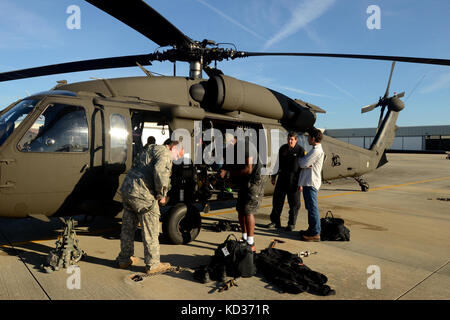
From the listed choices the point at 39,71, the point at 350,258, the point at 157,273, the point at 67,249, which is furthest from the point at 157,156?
the point at 39,71

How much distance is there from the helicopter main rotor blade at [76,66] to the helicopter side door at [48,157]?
9.44 ft

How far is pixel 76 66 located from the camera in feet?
24.1

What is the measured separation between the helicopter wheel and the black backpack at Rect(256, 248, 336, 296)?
4.84 feet

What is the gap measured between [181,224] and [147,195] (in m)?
1.48

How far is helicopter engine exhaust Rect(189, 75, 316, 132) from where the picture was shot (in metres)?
6.42

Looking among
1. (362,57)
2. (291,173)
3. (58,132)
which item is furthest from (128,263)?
(362,57)

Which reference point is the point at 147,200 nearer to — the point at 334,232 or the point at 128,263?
the point at 128,263

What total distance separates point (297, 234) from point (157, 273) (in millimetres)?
3082

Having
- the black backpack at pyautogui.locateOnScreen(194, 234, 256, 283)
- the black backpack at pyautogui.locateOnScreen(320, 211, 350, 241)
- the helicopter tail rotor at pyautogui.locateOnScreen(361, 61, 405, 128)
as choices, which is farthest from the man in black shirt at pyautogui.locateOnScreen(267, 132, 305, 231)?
the helicopter tail rotor at pyautogui.locateOnScreen(361, 61, 405, 128)

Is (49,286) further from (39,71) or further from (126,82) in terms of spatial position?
(39,71)

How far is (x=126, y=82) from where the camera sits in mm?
6109

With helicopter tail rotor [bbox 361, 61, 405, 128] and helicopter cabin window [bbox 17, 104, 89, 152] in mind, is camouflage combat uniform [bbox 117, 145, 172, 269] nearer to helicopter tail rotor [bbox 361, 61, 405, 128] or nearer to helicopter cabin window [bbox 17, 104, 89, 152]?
helicopter cabin window [bbox 17, 104, 89, 152]

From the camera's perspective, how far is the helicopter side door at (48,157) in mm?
4332

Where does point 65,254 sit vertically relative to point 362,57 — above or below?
below
